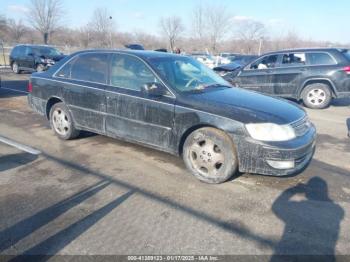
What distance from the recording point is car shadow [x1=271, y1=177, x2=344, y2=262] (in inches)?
110

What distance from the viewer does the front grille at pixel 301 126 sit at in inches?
156

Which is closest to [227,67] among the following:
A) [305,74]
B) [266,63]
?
[266,63]

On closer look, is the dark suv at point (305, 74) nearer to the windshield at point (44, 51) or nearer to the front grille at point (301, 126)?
the front grille at point (301, 126)

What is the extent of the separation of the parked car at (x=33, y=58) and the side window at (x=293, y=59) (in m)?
11.9

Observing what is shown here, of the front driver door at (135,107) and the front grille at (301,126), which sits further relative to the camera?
the front driver door at (135,107)

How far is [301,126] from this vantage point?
4105 millimetres

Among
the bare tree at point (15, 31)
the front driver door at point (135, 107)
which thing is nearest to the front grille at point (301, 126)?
the front driver door at point (135, 107)

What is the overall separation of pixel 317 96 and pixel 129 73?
6760 millimetres

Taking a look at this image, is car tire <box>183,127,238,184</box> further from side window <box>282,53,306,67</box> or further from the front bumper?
side window <box>282,53,306,67</box>

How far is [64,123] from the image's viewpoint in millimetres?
5703

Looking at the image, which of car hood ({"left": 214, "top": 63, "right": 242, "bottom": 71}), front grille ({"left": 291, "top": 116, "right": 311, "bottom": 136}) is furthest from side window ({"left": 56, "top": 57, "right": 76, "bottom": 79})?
car hood ({"left": 214, "top": 63, "right": 242, "bottom": 71})

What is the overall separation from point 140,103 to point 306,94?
6.66 metres

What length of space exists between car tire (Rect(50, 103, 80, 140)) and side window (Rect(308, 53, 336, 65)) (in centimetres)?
709

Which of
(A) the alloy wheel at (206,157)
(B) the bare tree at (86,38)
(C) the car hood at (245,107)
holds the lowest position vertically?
(A) the alloy wheel at (206,157)
